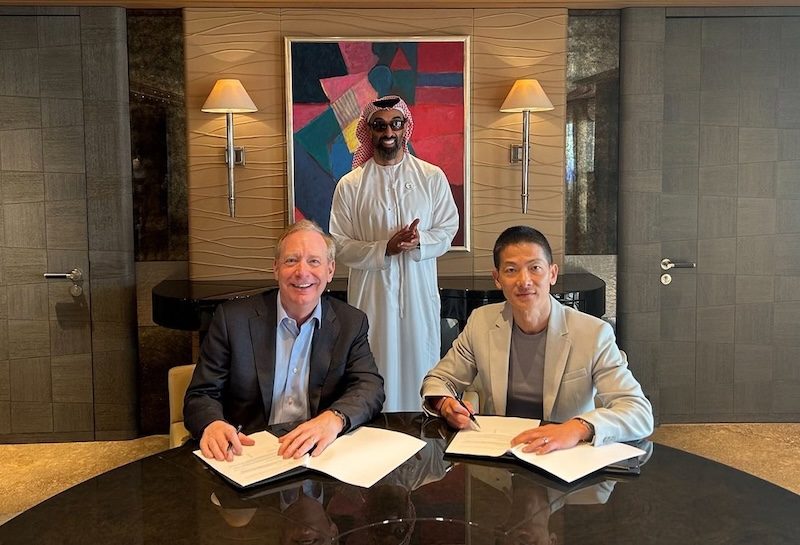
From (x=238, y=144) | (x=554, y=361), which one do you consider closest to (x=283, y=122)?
(x=238, y=144)

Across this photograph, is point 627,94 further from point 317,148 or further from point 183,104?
point 183,104

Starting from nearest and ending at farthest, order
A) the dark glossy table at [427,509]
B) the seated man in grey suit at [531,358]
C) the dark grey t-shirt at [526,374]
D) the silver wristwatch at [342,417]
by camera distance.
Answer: the dark glossy table at [427,509]
the silver wristwatch at [342,417]
the seated man in grey suit at [531,358]
the dark grey t-shirt at [526,374]

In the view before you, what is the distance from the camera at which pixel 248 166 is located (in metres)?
4.58

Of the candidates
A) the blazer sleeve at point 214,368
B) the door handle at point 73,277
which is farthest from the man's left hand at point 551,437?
the door handle at point 73,277

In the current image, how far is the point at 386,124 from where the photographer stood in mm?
3789

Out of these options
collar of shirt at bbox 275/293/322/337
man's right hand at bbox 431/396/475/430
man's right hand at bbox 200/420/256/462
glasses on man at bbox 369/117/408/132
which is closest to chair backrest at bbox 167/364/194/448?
collar of shirt at bbox 275/293/322/337

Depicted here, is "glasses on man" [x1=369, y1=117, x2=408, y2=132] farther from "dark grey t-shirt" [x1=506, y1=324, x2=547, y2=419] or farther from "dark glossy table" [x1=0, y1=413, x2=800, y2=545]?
"dark glossy table" [x1=0, y1=413, x2=800, y2=545]

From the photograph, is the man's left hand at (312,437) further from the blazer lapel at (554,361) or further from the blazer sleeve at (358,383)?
the blazer lapel at (554,361)

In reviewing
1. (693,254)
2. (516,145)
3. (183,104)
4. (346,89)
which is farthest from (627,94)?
(183,104)

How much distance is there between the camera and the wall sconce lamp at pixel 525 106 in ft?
14.3

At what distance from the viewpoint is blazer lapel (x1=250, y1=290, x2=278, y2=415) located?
2469 mm

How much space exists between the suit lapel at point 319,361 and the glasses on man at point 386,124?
59.0 inches
